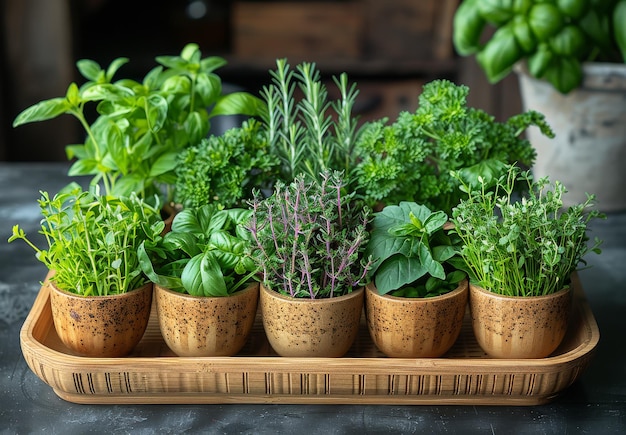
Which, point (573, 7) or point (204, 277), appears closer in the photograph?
point (204, 277)

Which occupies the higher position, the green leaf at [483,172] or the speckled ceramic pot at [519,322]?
the green leaf at [483,172]

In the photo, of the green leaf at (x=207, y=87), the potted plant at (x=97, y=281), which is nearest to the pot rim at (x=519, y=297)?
the potted plant at (x=97, y=281)

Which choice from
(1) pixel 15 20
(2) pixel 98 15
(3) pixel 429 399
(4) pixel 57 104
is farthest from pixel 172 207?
(2) pixel 98 15

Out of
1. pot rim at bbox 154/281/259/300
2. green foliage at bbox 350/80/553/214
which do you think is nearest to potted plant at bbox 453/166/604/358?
green foliage at bbox 350/80/553/214

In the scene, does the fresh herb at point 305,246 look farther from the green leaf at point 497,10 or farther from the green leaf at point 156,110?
the green leaf at point 497,10

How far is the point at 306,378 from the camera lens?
0.96m

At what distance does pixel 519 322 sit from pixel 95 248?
52 centimetres

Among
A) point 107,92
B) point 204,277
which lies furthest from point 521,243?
point 107,92

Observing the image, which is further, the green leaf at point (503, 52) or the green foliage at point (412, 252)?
the green leaf at point (503, 52)

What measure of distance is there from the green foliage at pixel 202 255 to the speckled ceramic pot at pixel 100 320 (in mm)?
42

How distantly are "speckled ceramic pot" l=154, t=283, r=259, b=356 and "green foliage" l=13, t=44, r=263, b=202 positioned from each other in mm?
281

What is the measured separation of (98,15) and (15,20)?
127cm

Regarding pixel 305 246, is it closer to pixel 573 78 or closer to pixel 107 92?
pixel 107 92

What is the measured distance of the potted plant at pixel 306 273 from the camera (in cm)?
A: 95
